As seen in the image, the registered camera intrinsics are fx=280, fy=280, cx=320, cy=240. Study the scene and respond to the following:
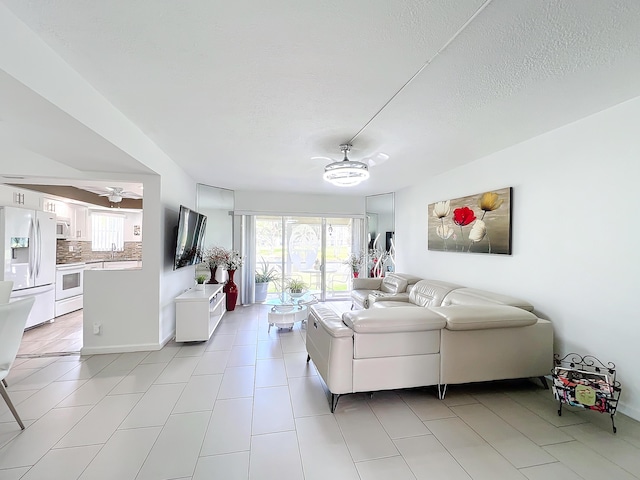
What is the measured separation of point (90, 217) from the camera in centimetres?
617

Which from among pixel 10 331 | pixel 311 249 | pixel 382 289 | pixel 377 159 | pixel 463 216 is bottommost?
pixel 382 289

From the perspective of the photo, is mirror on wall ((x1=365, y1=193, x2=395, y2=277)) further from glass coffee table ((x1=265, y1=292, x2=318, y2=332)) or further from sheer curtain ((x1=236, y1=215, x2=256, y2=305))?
sheer curtain ((x1=236, y1=215, x2=256, y2=305))

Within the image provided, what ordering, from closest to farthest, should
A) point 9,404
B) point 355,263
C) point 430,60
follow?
point 430,60 → point 9,404 → point 355,263

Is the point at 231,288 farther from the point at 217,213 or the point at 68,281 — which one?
the point at 68,281

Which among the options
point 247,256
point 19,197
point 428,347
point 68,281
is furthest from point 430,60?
point 68,281

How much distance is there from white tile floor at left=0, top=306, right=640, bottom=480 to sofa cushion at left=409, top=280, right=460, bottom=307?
1.32 meters

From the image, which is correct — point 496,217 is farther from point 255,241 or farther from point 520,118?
point 255,241

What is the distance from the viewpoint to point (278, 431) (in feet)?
6.79

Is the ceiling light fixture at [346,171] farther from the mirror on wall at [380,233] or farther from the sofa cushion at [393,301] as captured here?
the mirror on wall at [380,233]

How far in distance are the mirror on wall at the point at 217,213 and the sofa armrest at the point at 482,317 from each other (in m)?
4.85

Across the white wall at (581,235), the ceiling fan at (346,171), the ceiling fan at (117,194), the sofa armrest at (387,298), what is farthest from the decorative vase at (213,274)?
the white wall at (581,235)

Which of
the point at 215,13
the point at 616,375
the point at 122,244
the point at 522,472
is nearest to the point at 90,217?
the point at 122,244

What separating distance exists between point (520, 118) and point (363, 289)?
12.6ft

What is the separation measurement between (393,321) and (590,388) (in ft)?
4.97
